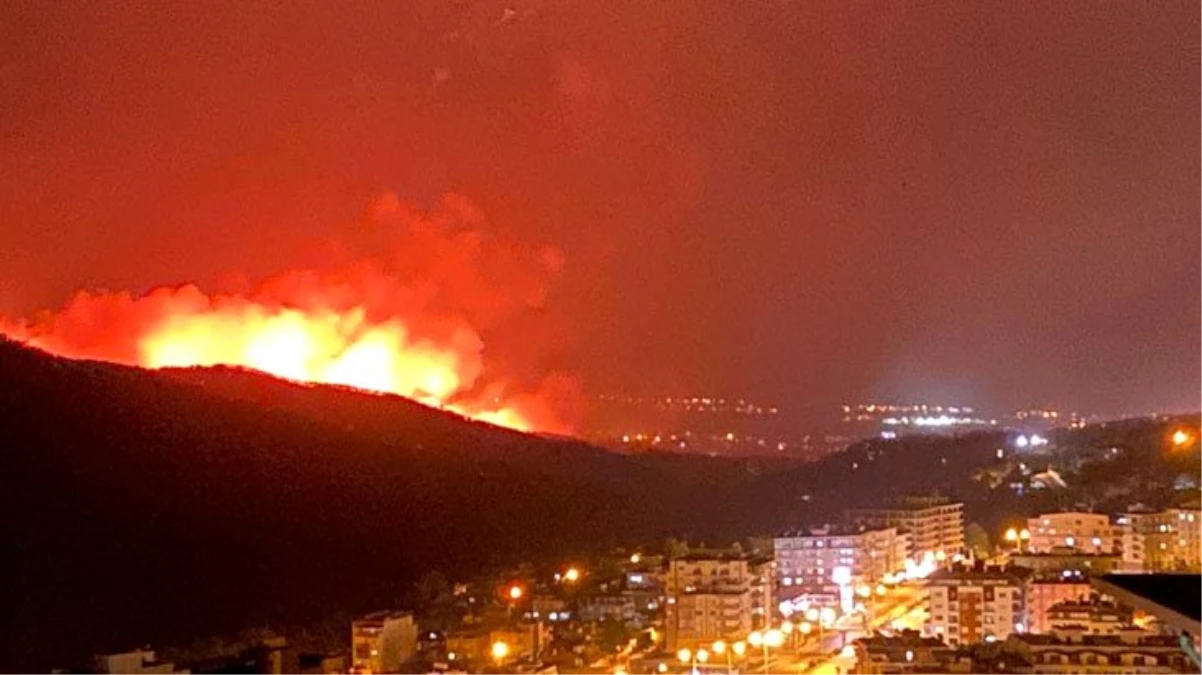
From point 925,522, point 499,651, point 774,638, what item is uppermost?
point 925,522

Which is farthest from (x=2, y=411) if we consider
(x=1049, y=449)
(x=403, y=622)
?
(x=1049, y=449)

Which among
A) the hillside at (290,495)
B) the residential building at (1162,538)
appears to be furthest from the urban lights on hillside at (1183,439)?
the residential building at (1162,538)

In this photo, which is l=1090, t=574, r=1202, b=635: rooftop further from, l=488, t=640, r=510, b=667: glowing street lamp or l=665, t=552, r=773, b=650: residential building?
l=665, t=552, r=773, b=650: residential building

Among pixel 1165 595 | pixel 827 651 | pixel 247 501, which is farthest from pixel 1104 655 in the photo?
pixel 247 501

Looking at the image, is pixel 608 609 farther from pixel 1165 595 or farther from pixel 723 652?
pixel 1165 595

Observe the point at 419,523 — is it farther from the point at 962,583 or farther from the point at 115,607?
the point at 962,583

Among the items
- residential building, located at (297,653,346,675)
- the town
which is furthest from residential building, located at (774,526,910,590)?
residential building, located at (297,653,346,675)
